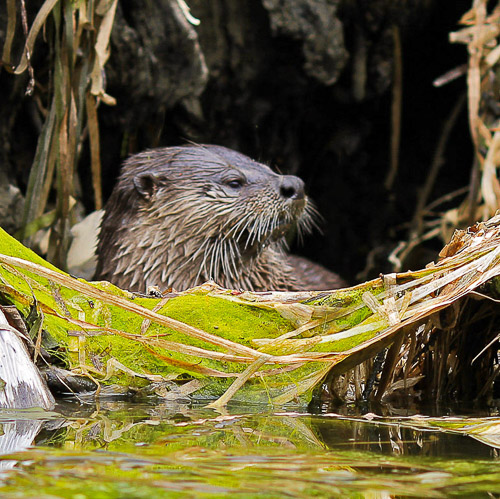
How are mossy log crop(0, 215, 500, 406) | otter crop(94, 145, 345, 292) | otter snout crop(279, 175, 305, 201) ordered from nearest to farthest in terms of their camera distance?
mossy log crop(0, 215, 500, 406)
otter snout crop(279, 175, 305, 201)
otter crop(94, 145, 345, 292)

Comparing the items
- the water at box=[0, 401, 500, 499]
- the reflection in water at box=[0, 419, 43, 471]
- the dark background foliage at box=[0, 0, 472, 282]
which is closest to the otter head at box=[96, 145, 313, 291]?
the dark background foliage at box=[0, 0, 472, 282]

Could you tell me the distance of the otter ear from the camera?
354 centimetres

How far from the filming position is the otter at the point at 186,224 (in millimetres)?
3518

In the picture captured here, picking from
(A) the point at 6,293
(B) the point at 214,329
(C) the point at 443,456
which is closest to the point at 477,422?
(C) the point at 443,456

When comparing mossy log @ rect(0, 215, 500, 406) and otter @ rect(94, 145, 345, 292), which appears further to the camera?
otter @ rect(94, 145, 345, 292)

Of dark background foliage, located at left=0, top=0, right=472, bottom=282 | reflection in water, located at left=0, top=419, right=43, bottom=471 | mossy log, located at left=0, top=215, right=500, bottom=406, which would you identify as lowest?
reflection in water, located at left=0, top=419, right=43, bottom=471

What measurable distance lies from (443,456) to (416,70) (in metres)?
5.15

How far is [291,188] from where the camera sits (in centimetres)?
338

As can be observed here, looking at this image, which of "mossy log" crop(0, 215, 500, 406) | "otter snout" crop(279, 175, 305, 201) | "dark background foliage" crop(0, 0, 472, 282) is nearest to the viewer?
"mossy log" crop(0, 215, 500, 406)

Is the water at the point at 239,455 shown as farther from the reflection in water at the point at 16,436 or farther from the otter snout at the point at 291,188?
the otter snout at the point at 291,188

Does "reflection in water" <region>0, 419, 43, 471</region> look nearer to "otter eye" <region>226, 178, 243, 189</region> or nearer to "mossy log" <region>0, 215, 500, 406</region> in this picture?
"mossy log" <region>0, 215, 500, 406</region>

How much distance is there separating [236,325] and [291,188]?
1777mm

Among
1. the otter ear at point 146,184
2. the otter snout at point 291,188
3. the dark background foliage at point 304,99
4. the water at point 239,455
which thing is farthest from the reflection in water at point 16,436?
the dark background foliage at point 304,99

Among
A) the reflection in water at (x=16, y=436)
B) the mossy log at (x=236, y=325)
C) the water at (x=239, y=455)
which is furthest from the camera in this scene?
the mossy log at (x=236, y=325)
